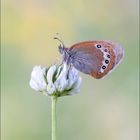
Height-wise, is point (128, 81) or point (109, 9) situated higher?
point (109, 9)

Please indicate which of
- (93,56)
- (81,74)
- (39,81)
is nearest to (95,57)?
(93,56)

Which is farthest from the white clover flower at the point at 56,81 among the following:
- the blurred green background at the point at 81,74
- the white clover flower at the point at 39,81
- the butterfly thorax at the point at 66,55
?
the blurred green background at the point at 81,74

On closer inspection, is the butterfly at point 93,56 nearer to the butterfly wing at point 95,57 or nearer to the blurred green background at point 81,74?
the butterfly wing at point 95,57

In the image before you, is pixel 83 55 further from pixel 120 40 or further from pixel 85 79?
pixel 120 40

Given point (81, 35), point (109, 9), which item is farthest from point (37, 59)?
point (109, 9)

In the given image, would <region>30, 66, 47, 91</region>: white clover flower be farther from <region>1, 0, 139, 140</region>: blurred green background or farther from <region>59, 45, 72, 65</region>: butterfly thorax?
<region>1, 0, 139, 140</region>: blurred green background
